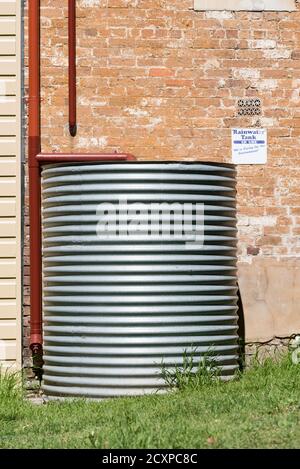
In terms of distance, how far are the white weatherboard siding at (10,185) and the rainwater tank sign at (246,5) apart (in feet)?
4.58

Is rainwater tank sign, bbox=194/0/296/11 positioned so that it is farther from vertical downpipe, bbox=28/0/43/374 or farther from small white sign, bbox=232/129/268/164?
vertical downpipe, bbox=28/0/43/374

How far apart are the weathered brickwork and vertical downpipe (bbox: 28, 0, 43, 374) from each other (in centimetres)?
10

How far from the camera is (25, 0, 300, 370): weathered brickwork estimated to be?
820cm

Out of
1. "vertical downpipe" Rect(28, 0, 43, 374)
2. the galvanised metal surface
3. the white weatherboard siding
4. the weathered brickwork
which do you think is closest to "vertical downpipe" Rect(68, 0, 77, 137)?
the weathered brickwork

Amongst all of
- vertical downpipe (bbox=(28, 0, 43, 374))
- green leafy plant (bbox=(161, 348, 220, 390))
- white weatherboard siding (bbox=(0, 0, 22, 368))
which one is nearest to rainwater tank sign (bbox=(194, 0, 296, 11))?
vertical downpipe (bbox=(28, 0, 43, 374))

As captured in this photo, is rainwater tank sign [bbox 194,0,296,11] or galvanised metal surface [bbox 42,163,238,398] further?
rainwater tank sign [bbox 194,0,296,11]

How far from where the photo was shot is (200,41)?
8312 mm

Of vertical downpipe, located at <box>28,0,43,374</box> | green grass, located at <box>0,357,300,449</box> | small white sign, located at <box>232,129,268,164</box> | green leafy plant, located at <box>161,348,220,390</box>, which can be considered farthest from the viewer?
small white sign, located at <box>232,129,268,164</box>

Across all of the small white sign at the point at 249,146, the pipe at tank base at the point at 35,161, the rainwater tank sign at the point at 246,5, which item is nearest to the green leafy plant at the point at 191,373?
the pipe at tank base at the point at 35,161

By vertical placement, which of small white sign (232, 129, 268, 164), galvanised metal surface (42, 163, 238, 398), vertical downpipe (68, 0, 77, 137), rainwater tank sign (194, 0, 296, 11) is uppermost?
rainwater tank sign (194, 0, 296, 11)

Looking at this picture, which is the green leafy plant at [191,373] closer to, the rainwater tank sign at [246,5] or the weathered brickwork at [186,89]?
the weathered brickwork at [186,89]

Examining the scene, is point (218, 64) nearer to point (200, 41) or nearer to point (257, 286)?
point (200, 41)

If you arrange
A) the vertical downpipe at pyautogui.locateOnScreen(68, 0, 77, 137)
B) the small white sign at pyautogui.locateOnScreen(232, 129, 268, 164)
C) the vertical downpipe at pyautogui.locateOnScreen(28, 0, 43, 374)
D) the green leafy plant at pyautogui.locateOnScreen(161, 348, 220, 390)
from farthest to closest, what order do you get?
the small white sign at pyautogui.locateOnScreen(232, 129, 268, 164) → the vertical downpipe at pyautogui.locateOnScreen(68, 0, 77, 137) → the vertical downpipe at pyautogui.locateOnScreen(28, 0, 43, 374) → the green leafy plant at pyautogui.locateOnScreen(161, 348, 220, 390)

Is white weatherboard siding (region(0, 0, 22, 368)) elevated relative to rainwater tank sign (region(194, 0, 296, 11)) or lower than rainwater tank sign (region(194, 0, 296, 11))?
lower
